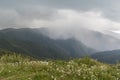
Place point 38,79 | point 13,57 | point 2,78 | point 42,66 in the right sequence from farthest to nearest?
point 13,57 → point 42,66 → point 2,78 → point 38,79

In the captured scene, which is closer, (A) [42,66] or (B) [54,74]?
(B) [54,74]

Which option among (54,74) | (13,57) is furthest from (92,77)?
(13,57)

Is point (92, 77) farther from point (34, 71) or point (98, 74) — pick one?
point (34, 71)

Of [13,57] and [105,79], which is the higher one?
[13,57]

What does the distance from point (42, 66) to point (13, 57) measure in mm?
5952

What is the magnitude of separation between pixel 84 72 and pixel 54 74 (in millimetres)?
1609

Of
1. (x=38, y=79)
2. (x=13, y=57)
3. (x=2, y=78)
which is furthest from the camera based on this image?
(x=13, y=57)

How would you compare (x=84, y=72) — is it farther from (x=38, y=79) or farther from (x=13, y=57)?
(x=13, y=57)

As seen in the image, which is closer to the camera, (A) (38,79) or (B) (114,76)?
(A) (38,79)

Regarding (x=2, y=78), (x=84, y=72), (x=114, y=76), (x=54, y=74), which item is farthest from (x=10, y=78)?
(x=114, y=76)

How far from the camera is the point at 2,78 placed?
15.7m

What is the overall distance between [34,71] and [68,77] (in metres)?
2.34

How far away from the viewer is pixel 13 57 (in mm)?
22547

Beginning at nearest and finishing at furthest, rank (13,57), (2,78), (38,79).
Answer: (38,79), (2,78), (13,57)
